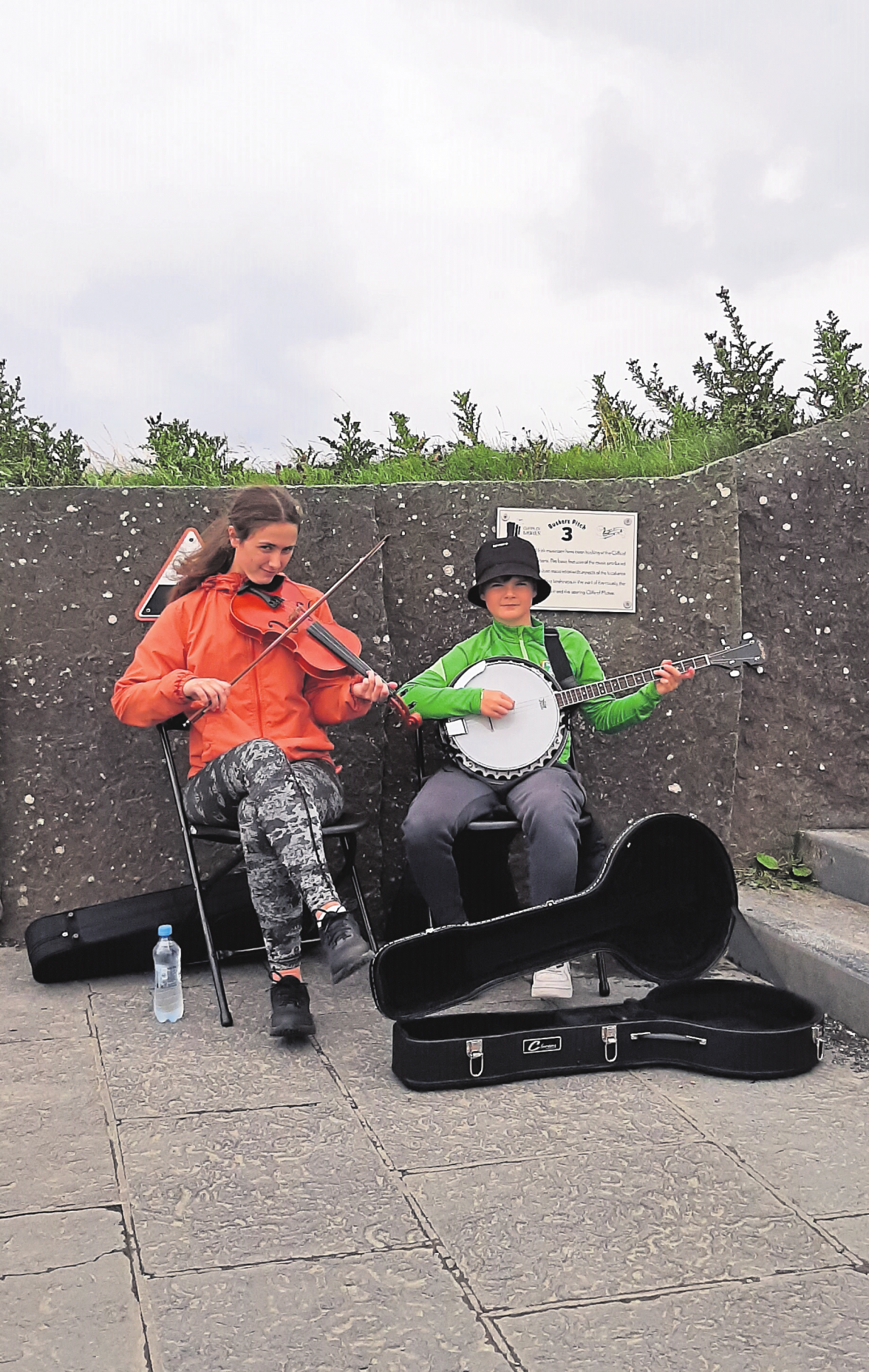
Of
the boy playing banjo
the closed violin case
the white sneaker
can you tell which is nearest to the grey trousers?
the boy playing banjo

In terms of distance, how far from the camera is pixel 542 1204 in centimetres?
240

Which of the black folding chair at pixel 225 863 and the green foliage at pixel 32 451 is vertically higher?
the green foliage at pixel 32 451

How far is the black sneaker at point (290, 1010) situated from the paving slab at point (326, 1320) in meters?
1.20

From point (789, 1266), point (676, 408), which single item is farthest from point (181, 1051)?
point (676, 408)

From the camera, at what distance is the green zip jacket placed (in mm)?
3967

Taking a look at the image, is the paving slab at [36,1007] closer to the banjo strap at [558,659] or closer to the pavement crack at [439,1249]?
the pavement crack at [439,1249]

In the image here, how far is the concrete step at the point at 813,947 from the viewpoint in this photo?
357 cm

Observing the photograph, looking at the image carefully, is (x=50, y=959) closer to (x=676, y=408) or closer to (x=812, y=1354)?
(x=812, y=1354)

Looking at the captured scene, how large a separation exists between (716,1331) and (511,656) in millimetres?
2453

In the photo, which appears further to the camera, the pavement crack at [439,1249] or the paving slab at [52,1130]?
the paving slab at [52,1130]

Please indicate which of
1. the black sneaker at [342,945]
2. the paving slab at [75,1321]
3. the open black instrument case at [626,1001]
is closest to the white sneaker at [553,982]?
the open black instrument case at [626,1001]

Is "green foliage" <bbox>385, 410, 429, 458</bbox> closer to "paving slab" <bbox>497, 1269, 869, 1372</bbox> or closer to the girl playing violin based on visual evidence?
the girl playing violin

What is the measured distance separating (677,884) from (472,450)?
254cm

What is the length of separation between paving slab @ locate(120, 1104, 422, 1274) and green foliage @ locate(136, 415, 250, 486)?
2939 millimetres
